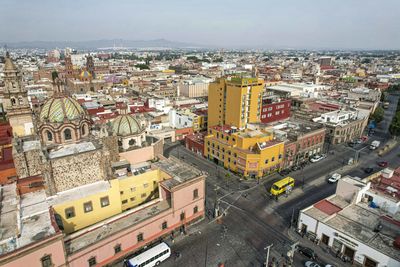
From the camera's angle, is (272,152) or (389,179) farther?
(272,152)

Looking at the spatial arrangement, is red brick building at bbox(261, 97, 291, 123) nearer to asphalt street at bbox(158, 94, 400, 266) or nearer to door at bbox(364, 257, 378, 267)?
asphalt street at bbox(158, 94, 400, 266)

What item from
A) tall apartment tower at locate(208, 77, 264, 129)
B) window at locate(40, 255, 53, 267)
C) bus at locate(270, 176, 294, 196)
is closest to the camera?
window at locate(40, 255, 53, 267)

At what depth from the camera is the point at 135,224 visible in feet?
111

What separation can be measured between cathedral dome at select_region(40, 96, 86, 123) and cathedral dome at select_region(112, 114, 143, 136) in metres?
9.05

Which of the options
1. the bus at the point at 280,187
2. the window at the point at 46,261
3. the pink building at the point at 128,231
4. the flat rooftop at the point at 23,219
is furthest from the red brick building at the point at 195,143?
the window at the point at 46,261

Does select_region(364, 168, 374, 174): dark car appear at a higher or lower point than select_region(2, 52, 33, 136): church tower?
lower

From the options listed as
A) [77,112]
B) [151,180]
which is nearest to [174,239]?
[151,180]

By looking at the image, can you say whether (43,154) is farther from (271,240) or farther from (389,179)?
(389,179)

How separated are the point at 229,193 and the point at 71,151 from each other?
95.8ft

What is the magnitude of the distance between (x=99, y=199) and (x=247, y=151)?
3178cm

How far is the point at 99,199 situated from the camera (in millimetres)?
35969

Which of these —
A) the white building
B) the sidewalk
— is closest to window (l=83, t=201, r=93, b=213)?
the sidewalk

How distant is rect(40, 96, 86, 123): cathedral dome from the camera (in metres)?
38.9

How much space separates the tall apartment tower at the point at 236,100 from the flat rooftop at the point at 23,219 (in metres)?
48.5
